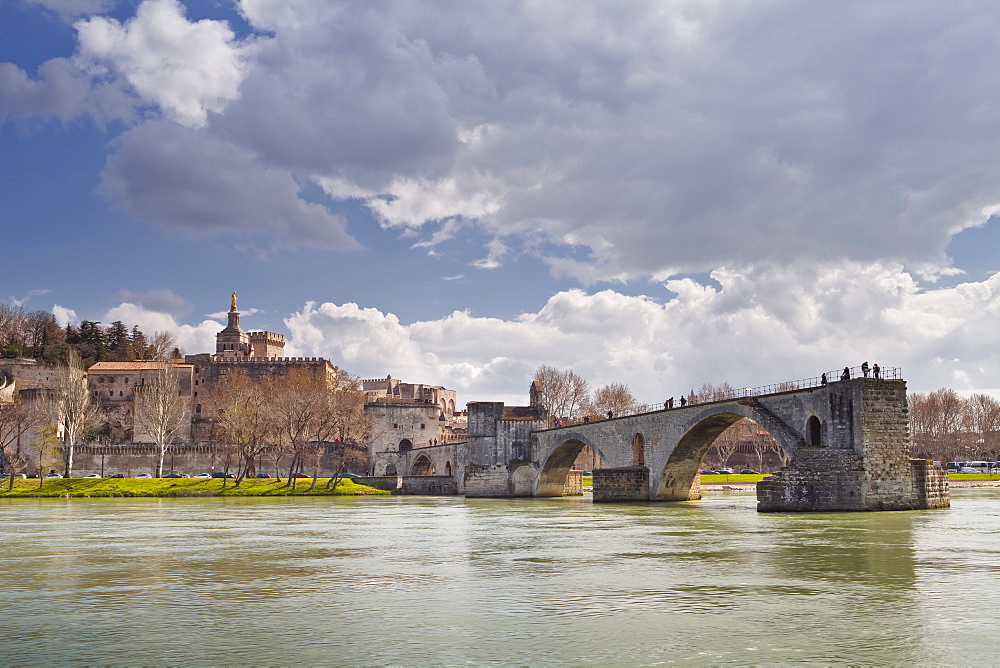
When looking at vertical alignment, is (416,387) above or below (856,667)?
above

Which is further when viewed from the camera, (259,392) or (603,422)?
(259,392)

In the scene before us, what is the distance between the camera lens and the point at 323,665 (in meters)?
10.0

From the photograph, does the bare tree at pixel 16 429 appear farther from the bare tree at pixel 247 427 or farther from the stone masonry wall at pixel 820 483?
the stone masonry wall at pixel 820 483

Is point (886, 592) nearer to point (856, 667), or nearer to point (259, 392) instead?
point (856, 667)

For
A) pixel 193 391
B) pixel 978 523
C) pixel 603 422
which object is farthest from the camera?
pixel 193 391

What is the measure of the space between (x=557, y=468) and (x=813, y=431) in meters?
27.6

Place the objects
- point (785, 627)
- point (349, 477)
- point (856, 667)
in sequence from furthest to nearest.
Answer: point (349, 477) < point (785, 627) < point (856, 667)

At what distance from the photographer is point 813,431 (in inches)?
1356

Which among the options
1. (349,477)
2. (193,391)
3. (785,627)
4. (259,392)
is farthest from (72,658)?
(193,391)

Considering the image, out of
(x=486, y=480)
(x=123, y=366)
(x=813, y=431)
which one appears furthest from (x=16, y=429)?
(x=813, y=431)

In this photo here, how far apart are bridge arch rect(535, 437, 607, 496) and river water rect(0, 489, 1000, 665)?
96.8ft

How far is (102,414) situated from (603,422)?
59.5 m

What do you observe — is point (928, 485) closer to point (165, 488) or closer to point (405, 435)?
point (165, 488)

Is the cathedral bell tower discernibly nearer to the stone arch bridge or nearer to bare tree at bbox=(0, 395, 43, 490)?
bare tree at bbox=(0, 395, 43, 490)
